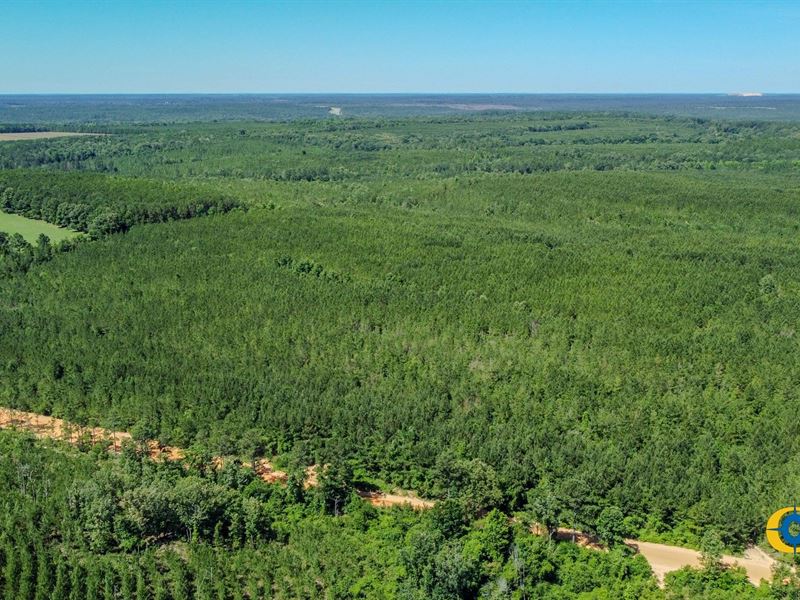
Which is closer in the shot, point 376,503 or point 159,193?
point 376,503

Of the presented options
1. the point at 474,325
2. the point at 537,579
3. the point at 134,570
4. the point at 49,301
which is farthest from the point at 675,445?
the point at 49,301

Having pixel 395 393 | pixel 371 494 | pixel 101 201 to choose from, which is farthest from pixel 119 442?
pixel 101 201

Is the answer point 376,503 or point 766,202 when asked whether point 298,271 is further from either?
point 766,202

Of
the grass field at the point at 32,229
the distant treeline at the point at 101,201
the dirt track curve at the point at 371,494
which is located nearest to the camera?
the dirt track curve at the point at 371,494

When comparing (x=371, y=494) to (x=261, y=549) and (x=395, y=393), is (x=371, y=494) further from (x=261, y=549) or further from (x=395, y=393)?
(x=395, y=393)

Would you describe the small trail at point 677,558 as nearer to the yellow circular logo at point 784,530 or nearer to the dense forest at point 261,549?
the yellow circular logo at point 784,530

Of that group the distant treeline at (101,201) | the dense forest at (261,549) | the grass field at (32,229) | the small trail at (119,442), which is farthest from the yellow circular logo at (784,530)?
the grass field at (32,229)

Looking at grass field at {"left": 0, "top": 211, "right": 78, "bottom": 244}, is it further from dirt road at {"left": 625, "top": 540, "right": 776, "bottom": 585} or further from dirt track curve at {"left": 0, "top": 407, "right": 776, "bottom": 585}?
dirt road at {"left": 625, "top": 540, "right": 776, "bottom": 585}
